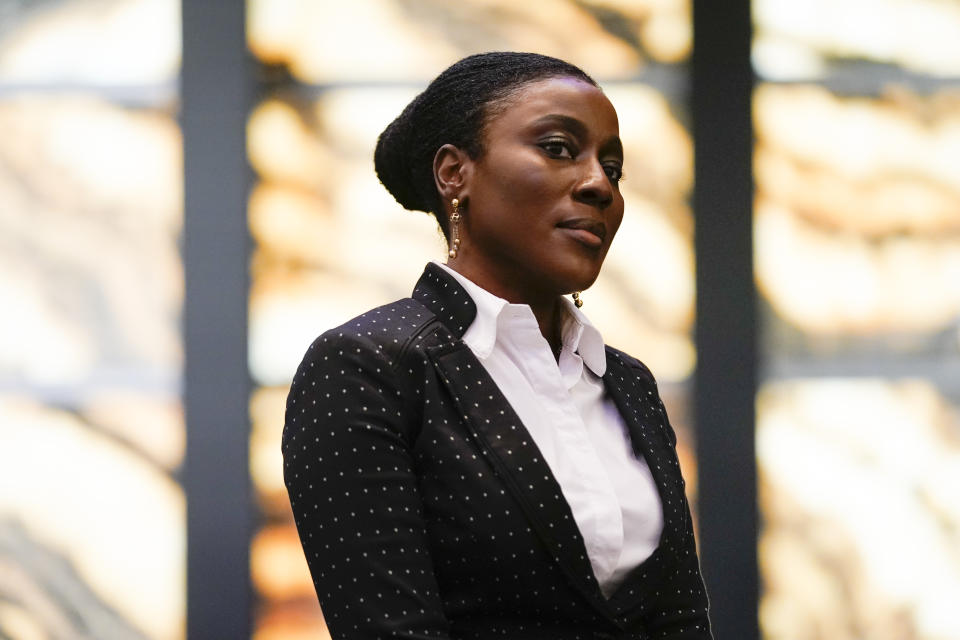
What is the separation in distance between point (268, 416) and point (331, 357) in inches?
58.7

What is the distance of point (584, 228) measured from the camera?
3.18 feet

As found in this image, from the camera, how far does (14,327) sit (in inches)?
92.1

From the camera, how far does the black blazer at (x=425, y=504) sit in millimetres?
818

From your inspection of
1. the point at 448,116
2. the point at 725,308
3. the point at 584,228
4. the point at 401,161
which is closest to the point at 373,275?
the point at 725,308

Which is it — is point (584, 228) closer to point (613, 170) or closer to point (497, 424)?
point (613, 170)

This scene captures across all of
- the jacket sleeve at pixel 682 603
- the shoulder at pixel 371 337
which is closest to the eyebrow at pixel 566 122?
the shoulder at pixel 371 337

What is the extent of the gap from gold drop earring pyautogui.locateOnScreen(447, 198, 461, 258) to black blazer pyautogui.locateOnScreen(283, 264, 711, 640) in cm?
14

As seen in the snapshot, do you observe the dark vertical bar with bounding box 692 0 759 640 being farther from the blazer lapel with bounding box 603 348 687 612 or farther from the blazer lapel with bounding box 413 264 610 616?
the blazer lapel with bounding box 413 264 610 616

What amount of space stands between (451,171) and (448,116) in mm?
67

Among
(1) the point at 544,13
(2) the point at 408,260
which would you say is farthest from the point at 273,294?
(1) the point at 544,13

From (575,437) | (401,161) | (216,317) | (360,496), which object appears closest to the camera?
(360,496)

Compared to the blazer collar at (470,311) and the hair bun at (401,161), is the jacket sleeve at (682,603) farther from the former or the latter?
the hair bun at (401,161)

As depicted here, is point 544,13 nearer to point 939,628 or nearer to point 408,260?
point 408,260

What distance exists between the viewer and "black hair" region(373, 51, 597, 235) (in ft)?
3.32
